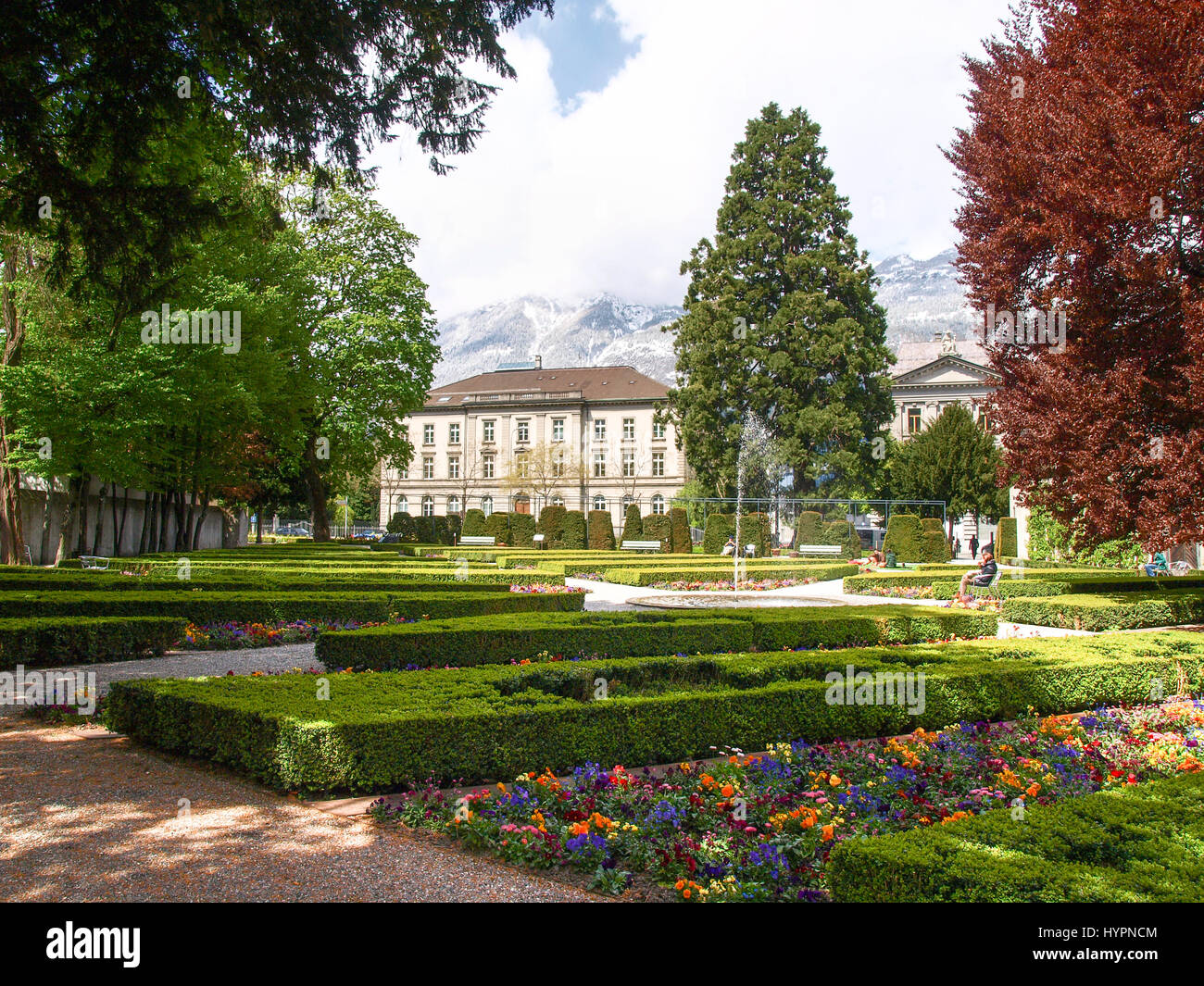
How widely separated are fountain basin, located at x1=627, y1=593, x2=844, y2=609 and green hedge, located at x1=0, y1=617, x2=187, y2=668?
342 inches

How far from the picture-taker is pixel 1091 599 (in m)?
14.4

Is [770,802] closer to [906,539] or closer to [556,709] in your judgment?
[556,709]

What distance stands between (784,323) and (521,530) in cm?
1465

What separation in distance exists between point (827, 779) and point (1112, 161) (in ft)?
39.0

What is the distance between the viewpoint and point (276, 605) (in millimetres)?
12078

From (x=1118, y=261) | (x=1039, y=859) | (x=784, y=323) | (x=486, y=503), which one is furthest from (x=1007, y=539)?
(x=486, y=503)

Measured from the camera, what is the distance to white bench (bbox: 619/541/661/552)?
33.8 meters

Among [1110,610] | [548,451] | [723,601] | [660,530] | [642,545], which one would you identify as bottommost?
[723,601]

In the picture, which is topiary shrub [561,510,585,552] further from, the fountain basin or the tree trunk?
the fountain basin

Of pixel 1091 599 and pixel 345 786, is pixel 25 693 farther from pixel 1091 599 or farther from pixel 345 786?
pixel 1091 599

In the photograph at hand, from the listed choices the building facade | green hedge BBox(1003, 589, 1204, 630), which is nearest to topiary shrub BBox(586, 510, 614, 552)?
green hedge BBox(1003, 589, 1204, 630)

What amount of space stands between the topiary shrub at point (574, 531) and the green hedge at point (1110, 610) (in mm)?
22387

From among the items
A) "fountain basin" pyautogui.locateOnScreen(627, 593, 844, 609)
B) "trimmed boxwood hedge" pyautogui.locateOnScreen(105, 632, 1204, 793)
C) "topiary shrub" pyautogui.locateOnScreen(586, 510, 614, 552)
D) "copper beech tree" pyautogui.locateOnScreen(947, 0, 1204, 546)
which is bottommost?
"fountain basin" pyautogui.locateOnScreen(627, 593, 844, 609)

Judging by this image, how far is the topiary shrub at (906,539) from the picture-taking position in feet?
110
